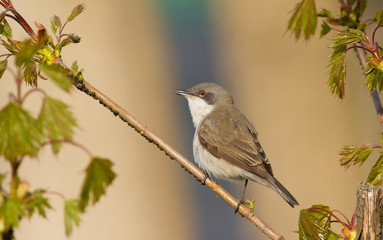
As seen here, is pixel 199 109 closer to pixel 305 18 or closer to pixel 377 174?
pixel 305 18

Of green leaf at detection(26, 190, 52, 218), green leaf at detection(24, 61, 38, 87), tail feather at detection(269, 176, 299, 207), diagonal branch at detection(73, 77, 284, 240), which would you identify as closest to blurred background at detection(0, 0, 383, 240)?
tail feather at detection(269, 176, 299, 207)

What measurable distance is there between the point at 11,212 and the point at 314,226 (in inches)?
49.8

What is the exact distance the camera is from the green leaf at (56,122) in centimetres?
152

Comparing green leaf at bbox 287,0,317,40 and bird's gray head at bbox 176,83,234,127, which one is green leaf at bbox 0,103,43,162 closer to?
green leaf at bbox 287,0,317,40

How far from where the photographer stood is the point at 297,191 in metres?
9.70

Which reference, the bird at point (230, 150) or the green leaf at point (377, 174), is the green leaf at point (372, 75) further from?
the bird at point (230, 150)

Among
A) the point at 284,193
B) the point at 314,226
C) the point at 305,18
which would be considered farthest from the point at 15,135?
the point at 284,193

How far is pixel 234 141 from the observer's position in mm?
4867

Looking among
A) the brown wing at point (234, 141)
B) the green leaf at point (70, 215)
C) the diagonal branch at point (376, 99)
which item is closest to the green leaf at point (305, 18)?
the diagonal branch at point (376, 99)

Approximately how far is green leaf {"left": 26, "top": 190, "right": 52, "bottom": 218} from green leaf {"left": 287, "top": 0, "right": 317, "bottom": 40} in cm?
139

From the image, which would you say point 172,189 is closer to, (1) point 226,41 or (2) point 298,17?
(1) point 226,41

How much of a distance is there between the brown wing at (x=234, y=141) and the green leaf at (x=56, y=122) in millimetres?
2984

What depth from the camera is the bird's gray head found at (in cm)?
571

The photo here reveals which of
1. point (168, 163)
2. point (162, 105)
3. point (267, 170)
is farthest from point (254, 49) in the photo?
point (267, 170)
